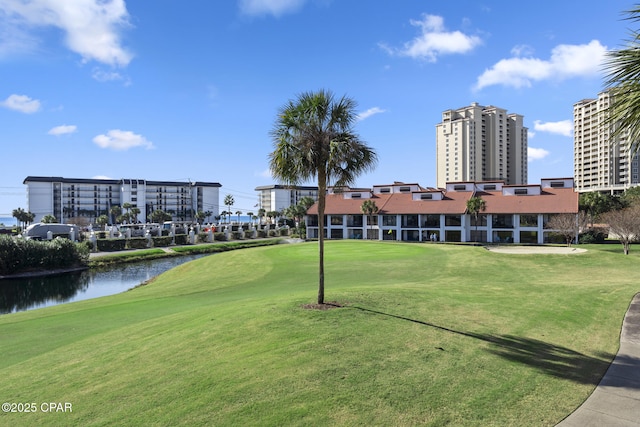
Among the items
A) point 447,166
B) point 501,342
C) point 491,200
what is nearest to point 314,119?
point 501,342

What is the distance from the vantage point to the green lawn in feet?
22.2

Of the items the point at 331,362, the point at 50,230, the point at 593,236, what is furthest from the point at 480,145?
the point at 331,362

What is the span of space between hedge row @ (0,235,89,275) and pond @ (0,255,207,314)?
114 inches

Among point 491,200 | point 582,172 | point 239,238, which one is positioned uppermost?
point 582,172

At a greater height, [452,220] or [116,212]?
[116,212]

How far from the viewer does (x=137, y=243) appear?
74.3m

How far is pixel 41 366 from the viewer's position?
10141 millimetres

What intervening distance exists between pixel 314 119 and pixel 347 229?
6717cm

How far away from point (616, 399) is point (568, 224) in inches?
2088

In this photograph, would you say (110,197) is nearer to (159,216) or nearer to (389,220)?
(159,216)

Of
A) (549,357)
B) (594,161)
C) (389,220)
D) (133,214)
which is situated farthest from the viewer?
(594,161)

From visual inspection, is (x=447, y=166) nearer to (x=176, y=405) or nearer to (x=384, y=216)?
(x=384, y=216)

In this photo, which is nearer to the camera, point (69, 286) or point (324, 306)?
point (324, 306)

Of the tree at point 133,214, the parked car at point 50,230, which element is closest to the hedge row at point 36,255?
the parked car at point 50,230
